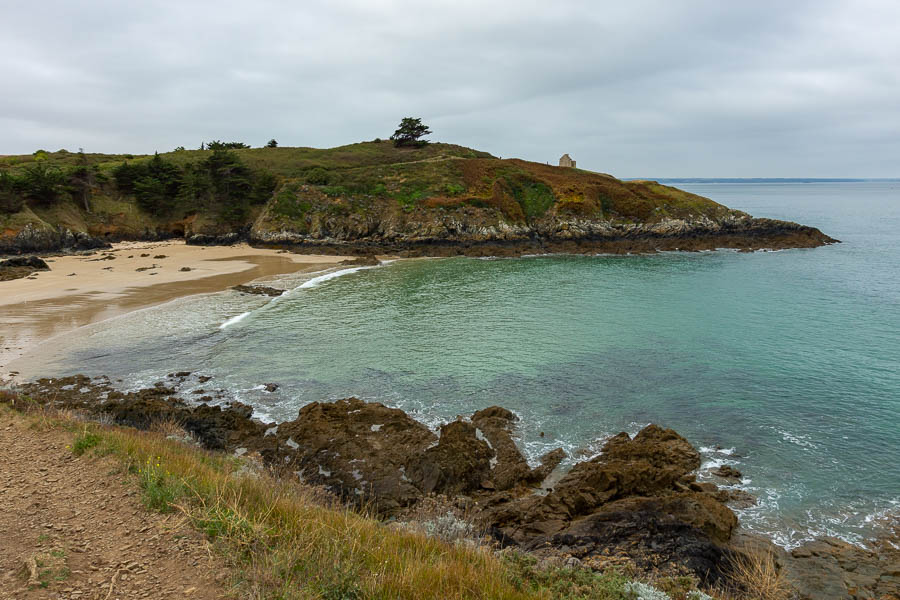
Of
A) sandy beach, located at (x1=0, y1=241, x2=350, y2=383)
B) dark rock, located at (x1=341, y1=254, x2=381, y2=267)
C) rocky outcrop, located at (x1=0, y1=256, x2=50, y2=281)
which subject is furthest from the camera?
dark rock, located at (x1=341, y1=254, x2=381, y2=267)

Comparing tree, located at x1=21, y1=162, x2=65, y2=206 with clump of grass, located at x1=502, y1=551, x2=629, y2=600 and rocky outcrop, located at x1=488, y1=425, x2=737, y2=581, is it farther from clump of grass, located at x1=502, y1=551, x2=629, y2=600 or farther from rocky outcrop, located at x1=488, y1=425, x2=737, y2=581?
clump of grass, located at x1=502, y1=551, x2=629, y2=600

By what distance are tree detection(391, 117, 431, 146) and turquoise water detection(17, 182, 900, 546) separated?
64.5 metres

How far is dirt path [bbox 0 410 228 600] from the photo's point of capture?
17.9 feet

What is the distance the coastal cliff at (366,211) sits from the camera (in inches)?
2196

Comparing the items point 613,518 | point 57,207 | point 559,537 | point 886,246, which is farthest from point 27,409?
point 886,246

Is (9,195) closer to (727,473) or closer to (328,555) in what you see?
(328,555)

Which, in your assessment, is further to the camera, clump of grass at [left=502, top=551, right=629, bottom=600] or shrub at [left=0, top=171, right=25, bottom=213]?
shrub at [left=0, top=171, right=25, bottom=213]

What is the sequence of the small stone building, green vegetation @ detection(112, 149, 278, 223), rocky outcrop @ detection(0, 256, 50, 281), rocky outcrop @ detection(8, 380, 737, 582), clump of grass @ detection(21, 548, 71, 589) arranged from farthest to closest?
the small stone building
green vegetation @ detection(112, 149, 278, 223)
rocky outcrop @ detection(0, 256, 50, 281)
rocky outcrop @ detection(8, 380, 737, 582)
clump of grass @ detection(21, 548, 71, 589)

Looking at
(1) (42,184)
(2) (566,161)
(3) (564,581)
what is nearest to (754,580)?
(3) (564,581)

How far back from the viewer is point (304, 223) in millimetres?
59000

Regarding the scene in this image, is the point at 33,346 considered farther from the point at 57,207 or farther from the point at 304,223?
the point at 57,207

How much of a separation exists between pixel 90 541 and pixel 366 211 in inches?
2236

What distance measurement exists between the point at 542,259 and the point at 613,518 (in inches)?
1694

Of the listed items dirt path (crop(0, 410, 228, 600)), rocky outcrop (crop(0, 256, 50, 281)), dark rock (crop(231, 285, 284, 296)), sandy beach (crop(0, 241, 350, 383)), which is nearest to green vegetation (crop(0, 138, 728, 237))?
sandy beach (crop(0, 241, 350, 383))
